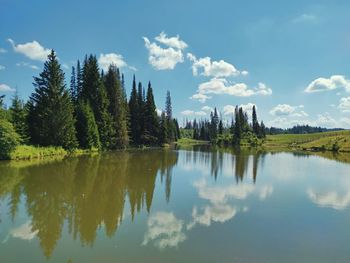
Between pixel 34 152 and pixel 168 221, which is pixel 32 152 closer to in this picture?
pixel 34 152

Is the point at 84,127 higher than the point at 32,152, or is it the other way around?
the point at 84,127

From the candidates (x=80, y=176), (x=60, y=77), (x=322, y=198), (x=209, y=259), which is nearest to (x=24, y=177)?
(x=80, y=176)

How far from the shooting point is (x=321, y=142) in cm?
7200

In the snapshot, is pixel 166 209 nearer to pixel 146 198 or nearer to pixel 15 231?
pixel 146 198

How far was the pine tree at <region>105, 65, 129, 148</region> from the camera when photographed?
180 ft

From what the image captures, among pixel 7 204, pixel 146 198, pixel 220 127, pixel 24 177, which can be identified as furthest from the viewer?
pixel 220 127

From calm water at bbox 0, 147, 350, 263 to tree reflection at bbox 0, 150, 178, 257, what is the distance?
0.12 feet

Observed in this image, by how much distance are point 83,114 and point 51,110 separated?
7.04 metres

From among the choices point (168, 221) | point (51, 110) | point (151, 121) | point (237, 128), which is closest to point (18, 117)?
point (51, 110)

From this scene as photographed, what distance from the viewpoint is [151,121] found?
71250mm

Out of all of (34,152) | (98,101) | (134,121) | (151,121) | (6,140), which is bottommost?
(34,152)

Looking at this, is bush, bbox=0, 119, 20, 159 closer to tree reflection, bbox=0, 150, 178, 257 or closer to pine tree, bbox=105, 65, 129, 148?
tree reflection, bbox=0, 150, 178, 257

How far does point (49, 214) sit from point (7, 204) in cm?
261

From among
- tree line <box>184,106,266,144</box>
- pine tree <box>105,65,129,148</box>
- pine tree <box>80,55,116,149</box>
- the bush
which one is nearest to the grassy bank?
the bush
